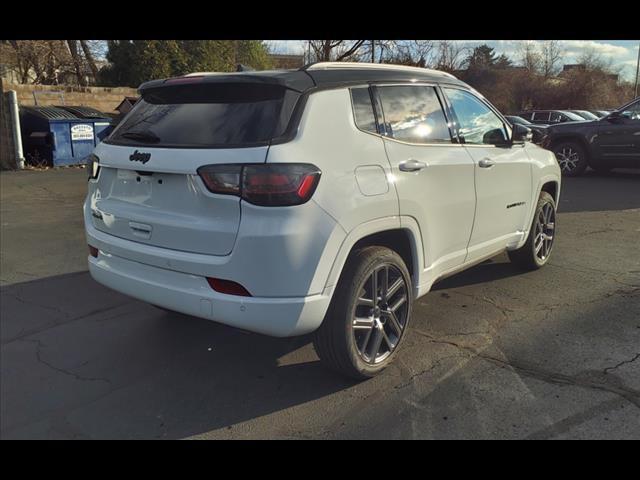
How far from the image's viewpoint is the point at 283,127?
2.85m

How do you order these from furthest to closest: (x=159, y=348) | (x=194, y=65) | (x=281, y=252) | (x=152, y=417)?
(x=194, y=65) → (x=159, y=348) → (x=152, y=417) → (x=281, y=252)

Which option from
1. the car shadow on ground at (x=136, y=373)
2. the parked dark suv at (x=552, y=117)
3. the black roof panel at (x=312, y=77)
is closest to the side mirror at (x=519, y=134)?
the black roof panel at (x=312, y=77)

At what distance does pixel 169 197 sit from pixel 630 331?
3.38 meters

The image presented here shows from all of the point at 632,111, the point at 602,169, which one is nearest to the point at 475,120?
the point at 632,111

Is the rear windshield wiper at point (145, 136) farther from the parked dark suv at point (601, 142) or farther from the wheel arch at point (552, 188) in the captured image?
the parked dark suv at point (601, 142)

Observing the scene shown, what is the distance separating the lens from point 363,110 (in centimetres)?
329

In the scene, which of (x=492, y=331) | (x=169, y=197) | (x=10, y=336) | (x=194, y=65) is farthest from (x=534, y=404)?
(x=194, y=65)

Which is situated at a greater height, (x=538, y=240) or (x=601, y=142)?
(x=538, y=240)

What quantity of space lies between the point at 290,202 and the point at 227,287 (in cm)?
55

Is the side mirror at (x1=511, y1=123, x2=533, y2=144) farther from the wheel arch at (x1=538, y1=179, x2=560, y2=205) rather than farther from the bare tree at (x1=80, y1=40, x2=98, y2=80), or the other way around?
the bare tree at (x1=80, y1=40, x2=98, y2=80)

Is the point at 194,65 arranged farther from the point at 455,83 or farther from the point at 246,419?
the point at 246,419

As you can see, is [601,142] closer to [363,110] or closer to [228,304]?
[363,110]

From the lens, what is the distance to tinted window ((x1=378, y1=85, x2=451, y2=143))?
348 cm

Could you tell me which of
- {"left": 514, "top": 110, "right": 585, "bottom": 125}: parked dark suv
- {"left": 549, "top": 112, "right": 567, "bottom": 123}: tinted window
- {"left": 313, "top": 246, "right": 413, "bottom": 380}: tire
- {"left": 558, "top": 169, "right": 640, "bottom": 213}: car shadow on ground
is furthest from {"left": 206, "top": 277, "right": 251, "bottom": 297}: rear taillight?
{"left": 549, "top": 112, "right": 567, "bottom": 123}: tinted window
